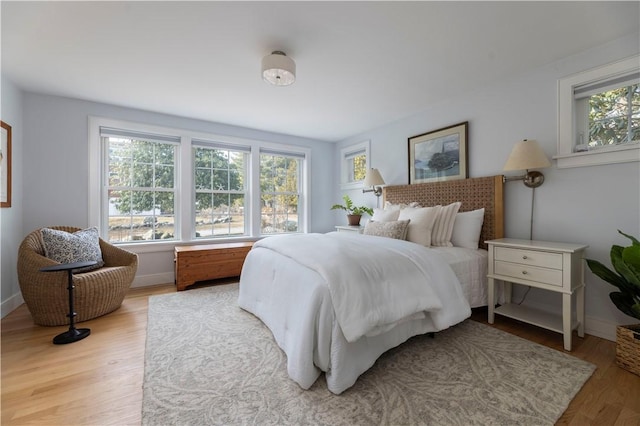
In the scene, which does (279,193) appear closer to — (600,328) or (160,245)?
(160,245)

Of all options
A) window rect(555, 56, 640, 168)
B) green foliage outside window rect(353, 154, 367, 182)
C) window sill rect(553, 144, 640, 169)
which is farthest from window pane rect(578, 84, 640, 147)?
green foliage outside window rect(353, 154, 367, 182)

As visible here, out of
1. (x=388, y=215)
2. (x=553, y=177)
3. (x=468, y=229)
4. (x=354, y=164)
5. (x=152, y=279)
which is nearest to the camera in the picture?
(x=553, y=177)

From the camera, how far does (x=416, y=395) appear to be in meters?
1.47

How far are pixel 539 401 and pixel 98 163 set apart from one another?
4.81 metres

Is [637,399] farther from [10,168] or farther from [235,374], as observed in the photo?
[10,168]

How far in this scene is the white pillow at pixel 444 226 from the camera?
9.07 feet

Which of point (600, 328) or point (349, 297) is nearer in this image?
point (349, 297)

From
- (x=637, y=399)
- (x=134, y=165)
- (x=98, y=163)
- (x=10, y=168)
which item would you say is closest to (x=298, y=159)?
(x=134, y=165)

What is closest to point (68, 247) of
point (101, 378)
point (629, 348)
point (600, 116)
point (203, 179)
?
point (101, 378)

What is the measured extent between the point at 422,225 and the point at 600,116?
5.72ft

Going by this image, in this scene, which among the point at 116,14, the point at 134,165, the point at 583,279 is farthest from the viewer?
the point at 134,165

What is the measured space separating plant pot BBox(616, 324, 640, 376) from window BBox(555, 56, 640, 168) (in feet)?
4.24

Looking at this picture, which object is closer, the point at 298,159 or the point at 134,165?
the point at 134,165

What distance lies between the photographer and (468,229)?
8.91ft
